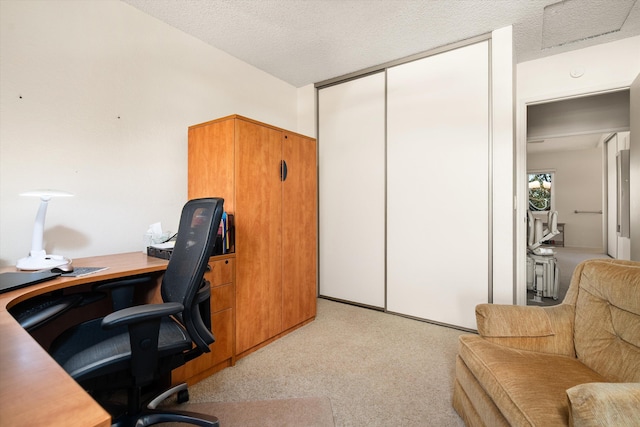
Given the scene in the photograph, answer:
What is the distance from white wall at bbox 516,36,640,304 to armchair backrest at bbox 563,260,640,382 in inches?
57.2

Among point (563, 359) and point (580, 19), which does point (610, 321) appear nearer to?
point (563, 359)

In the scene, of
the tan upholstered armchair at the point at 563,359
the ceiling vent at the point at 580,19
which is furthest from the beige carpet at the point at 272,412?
the ceiling vent at the point at 580,19

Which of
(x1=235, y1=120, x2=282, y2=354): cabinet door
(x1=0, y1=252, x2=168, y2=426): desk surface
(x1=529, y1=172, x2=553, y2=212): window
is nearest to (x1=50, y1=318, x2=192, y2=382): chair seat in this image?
(x1=0, y1=252, x2=168, y2=426): desk surface

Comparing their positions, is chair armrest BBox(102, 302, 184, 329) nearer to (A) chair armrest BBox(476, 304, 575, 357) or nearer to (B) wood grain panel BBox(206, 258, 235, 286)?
(B) wood grain panel BBox(206, 258, 235, 286)

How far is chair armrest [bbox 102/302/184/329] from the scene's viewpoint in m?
1.04

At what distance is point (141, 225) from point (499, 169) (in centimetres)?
303

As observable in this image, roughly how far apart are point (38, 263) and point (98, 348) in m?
0.79

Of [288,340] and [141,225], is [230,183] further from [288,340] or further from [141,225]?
[288,340]

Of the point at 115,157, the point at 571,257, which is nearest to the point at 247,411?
the point at 115,157

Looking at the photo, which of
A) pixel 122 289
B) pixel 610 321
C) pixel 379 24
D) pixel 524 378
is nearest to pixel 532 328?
pixel 610 321

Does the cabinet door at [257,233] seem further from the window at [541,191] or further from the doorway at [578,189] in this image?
→ the window at [541,191]

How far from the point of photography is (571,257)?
634 cm

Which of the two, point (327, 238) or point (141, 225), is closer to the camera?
point (141, 225)

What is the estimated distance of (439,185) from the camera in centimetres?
289
